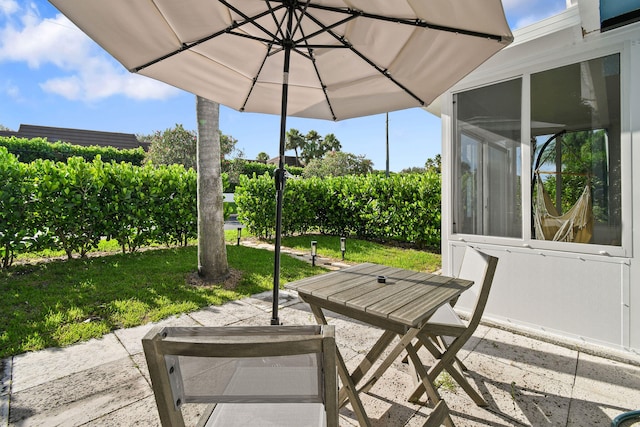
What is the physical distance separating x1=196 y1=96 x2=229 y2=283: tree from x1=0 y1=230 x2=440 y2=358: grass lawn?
1.41 feet

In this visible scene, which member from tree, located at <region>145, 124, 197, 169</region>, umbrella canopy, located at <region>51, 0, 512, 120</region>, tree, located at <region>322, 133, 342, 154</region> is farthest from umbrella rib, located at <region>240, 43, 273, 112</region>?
tree, located at <region>322, 133, 342, 154</region>

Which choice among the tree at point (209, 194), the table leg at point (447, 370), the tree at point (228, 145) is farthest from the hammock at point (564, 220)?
the tree at point (228, 145)

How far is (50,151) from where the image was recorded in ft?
Answer: 64.9

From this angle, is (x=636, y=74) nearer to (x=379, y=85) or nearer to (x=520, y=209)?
(x=520, y=209)

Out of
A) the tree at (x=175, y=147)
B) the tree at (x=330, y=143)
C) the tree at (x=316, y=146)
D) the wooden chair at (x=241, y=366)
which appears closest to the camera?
the wooden chair at (x=241, y=366)

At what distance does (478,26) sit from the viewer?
1.84 m

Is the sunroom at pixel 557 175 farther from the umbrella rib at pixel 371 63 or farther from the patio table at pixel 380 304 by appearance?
the patio table at pixel 380 304

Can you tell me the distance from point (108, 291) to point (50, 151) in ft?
72.3

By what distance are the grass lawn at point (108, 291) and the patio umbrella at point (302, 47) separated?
2.50 m

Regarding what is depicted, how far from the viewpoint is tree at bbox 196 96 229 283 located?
188 inches

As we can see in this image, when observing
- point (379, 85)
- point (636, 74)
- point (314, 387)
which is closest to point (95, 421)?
point (314, 387)

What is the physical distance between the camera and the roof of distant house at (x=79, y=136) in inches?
1225

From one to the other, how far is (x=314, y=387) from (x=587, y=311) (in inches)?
133

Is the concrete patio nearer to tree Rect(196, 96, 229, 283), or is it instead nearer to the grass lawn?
the grass lawn
